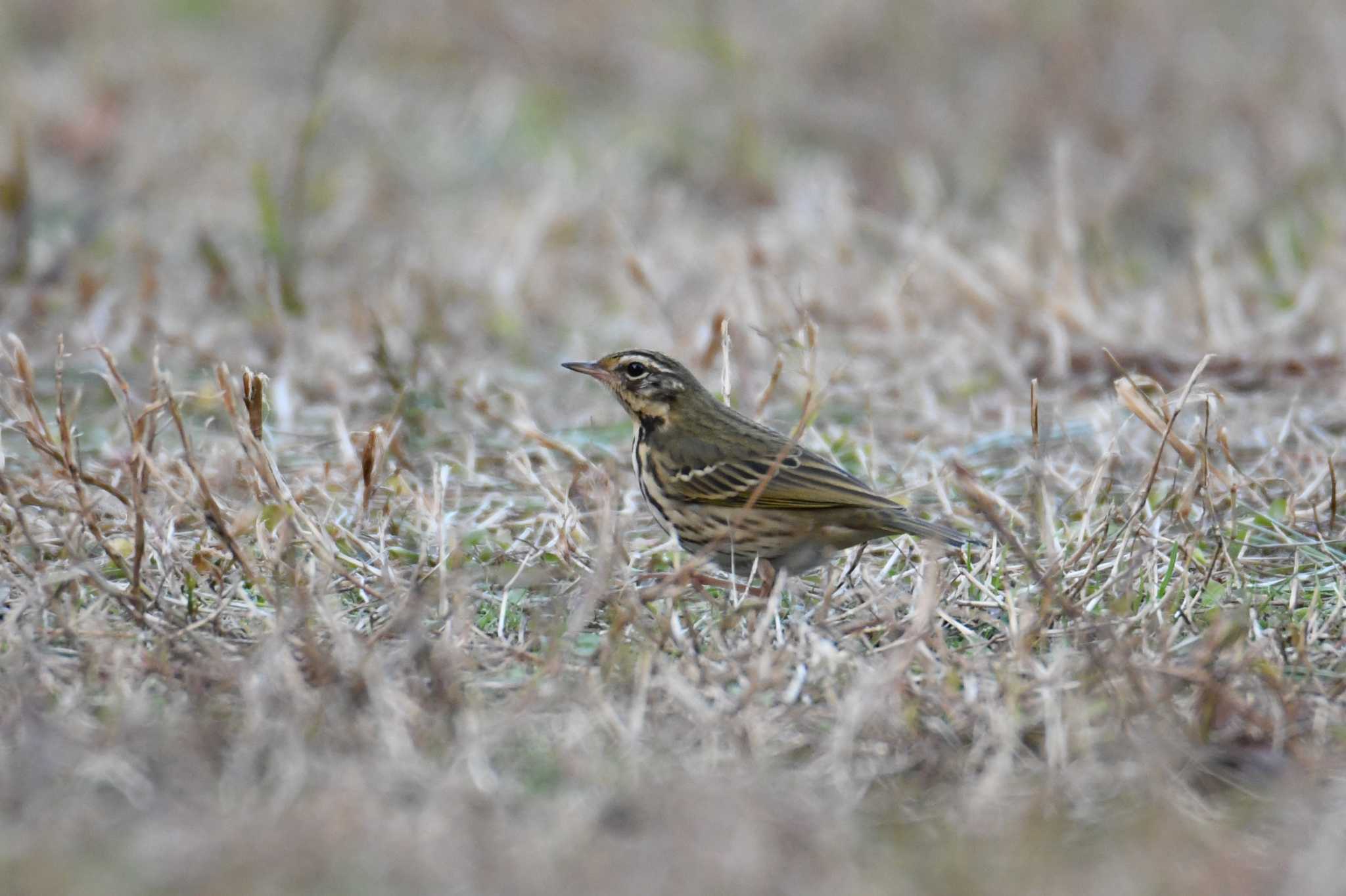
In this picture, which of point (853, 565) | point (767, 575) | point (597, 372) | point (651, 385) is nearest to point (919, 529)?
point (853, 565)

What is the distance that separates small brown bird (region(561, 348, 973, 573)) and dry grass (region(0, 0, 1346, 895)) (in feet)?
0.49

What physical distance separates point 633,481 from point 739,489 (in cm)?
91

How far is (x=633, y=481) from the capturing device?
5.42 meters

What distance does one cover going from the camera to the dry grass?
9.75 feet

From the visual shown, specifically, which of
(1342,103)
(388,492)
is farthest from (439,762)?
(1342,103)

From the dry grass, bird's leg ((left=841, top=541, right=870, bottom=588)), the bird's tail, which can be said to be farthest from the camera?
bird's leg ((left=841, top=541, right=870, bottom=588))

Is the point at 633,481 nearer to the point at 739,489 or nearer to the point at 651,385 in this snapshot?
the point at 651,385

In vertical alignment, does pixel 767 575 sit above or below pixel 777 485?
below

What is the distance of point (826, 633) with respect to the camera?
396 cm

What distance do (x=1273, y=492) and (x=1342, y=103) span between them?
549cm

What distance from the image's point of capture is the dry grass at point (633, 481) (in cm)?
297

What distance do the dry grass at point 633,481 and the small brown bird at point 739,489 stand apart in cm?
15

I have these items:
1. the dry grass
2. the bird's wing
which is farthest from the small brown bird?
the dry grass

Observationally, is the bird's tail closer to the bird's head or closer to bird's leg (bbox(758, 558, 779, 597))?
bird's leg (bbox(758, 558, 779, 597))
